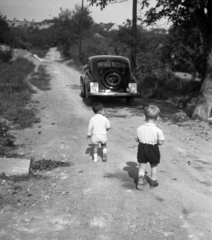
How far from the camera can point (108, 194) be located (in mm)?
4605

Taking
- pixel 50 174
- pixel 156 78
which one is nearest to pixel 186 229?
pixel 50 174

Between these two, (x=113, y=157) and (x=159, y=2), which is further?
(x=159, y=2)

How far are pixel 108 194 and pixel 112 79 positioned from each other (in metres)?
7.77

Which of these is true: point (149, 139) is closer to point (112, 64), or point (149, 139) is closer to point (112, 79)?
point (112, 79)

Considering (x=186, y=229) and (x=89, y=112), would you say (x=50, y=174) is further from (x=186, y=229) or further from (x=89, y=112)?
(x=89, y=112)

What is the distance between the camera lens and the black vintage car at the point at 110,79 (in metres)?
11.9

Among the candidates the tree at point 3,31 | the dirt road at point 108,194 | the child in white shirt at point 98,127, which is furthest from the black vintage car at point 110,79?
the tree at point 3,31

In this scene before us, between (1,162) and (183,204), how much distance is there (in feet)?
10.5

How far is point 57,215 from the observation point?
4.02m

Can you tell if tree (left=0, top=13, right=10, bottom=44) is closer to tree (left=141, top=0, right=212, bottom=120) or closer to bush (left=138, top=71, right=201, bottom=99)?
bush (left=138, top=71, right=201, bottom=99)

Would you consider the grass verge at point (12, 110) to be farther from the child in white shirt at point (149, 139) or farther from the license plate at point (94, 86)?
the child in white shirt at point (149, 139)

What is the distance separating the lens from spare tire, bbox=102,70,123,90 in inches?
469

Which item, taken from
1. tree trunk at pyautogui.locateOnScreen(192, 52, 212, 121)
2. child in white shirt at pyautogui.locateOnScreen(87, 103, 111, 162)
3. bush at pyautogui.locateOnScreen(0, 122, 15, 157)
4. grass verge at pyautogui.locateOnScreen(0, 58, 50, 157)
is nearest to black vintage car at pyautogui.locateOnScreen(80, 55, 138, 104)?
grass verge at pyautogui.locateOnScreen(0, 58, 50, 157)

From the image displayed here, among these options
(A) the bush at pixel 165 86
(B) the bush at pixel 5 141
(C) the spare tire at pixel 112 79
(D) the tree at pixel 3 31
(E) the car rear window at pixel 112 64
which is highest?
(D) the tree at pixel 3 31
